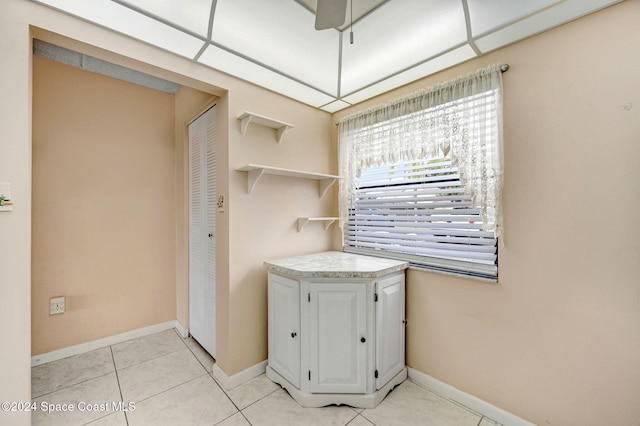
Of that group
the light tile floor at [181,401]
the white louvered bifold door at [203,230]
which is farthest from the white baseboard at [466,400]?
the white louvered bifold door at [203,230]

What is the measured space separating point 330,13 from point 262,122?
1064 millimetres

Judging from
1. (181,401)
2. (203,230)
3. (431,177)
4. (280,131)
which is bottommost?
(181,401)

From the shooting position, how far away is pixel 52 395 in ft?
6.27

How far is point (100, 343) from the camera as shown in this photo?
8.49ft

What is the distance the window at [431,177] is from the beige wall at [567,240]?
0.35 feet

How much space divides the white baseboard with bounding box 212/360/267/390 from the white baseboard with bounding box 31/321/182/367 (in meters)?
0.99

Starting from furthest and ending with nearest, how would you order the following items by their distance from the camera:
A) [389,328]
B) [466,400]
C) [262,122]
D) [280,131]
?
[280,131] < [262,122] < [389,328] < [466,400]

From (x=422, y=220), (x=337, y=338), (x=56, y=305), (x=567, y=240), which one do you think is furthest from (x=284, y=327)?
(x=56, y=305)

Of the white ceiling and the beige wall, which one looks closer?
the beige wall

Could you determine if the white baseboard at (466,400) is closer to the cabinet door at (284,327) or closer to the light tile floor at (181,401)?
the light tile floor at (181,401)

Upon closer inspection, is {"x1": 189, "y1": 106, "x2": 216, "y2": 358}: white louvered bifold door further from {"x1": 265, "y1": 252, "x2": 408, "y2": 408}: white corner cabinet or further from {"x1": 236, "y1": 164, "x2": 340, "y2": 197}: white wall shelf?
{"x1": 265, "y1": 252, "x2": 408, "y2": 408}: white corner cabinet

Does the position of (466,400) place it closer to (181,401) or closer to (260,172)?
(181,401)

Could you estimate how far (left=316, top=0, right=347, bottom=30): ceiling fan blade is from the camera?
4.04ft

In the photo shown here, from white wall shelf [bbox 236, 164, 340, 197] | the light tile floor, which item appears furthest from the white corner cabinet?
white wall shelf [bbox 236, 164, 340, 197]
